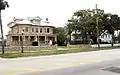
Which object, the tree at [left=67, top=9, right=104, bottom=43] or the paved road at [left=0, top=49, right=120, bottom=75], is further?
the tree at [left=67, top=9, right=104, bottom=43]

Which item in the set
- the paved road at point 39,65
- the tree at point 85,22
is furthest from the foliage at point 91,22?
the paved road at point 39,65

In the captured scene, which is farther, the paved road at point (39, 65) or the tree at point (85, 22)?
the tree at point (85, 22)

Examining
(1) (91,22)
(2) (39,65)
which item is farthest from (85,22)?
(2) (39,65)

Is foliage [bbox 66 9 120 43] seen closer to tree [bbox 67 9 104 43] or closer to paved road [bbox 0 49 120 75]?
tree [bbox 67 9 104 43]

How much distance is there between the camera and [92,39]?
58469 mm

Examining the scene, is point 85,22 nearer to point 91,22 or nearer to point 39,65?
point 91,22

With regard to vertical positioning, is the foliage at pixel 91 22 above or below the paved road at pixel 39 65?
above

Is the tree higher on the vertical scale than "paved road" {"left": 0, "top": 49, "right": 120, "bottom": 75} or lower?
higher

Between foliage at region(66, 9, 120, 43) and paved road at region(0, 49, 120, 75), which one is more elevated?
foliage at region(66, 9, 120, 43)

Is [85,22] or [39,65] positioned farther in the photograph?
[85,22]

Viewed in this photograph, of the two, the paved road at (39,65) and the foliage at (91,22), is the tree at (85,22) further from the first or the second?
the paved road at (39,65)

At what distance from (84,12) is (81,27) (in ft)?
12.1

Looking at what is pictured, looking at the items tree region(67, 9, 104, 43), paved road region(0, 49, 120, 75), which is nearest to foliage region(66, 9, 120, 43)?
tree region(67, 9, 104, 43)

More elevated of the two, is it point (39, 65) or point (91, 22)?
point (91, 22)
